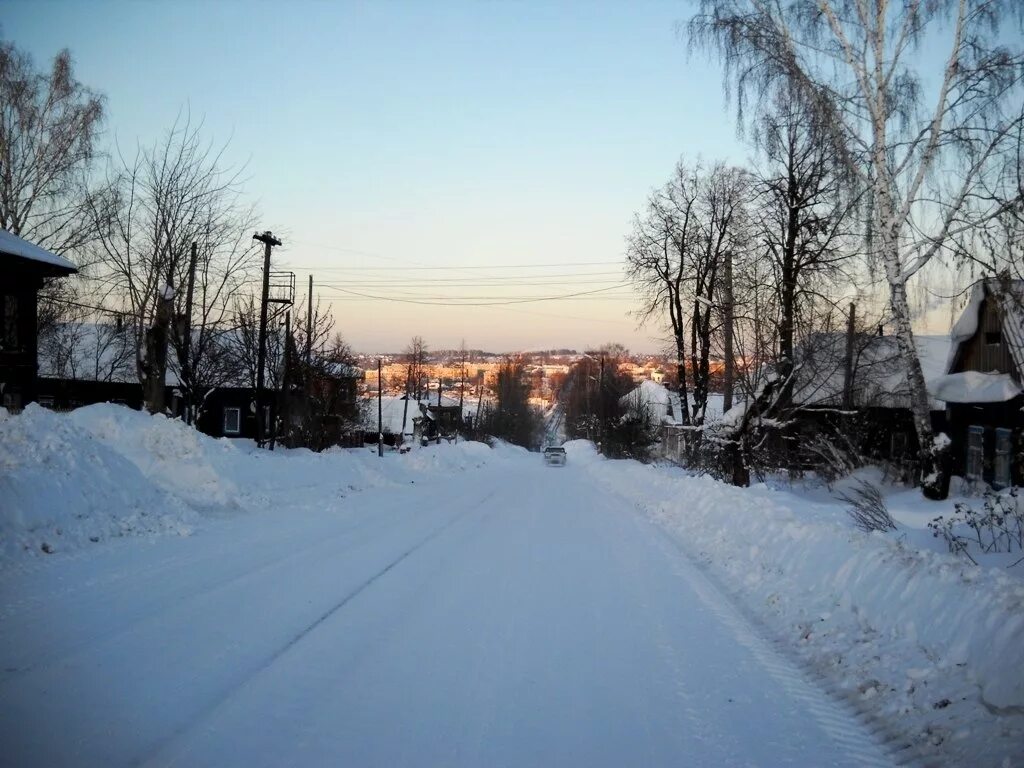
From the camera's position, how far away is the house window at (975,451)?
2436 centimetres

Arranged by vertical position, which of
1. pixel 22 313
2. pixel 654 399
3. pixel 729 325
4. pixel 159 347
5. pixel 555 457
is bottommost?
pixel 555 457

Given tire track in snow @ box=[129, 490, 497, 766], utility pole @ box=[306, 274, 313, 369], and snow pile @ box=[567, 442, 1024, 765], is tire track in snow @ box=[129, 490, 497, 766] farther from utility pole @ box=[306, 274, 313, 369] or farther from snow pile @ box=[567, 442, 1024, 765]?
utility pole @ box=[306, 274, 313, 369]

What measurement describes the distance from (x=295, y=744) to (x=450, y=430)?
3743 inches

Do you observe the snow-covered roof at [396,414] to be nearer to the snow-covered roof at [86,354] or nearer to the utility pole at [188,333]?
the snow-covered roof at [86,354]

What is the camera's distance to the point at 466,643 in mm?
6328

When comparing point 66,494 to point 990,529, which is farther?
point 66,494

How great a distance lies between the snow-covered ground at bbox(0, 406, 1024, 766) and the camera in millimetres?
4379

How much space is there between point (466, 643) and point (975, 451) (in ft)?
81.8

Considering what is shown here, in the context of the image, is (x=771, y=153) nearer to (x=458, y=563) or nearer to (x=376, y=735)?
(x=458, y=563)

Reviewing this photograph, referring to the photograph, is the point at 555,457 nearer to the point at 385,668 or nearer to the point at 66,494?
the point at 66,494

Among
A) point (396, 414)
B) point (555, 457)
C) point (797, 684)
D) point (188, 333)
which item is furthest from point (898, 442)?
point (396, 414)

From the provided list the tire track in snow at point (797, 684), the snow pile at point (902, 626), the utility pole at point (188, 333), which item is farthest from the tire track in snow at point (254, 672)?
the utility pole at point (188, 333)

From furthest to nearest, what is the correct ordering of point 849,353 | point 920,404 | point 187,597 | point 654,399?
1. point 654,399
2. point 849,353
3. point 920,404
4. point 187,597

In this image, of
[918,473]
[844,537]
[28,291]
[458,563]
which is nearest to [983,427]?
[918,473]
